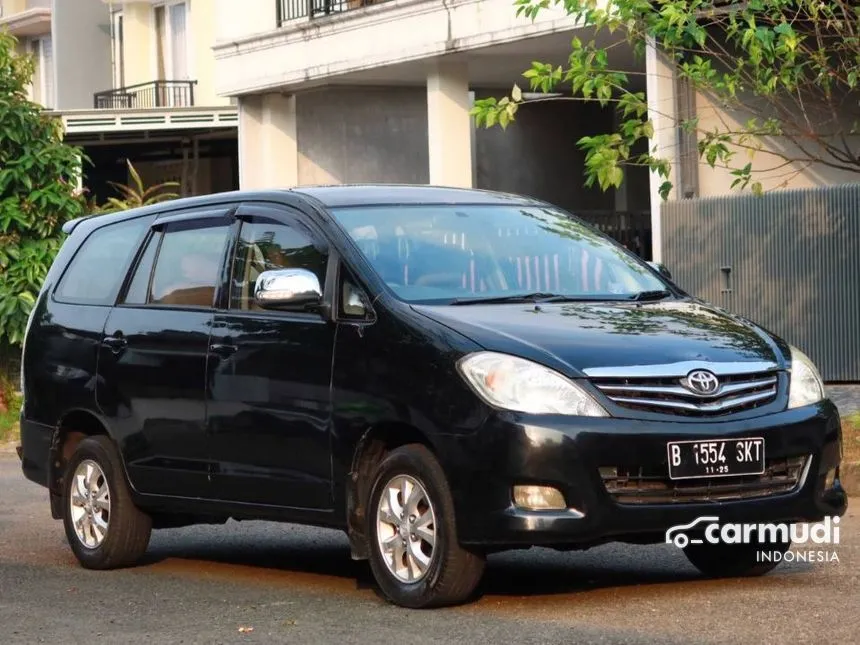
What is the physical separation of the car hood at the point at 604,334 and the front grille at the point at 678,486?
44 cm

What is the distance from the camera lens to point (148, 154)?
40969mm

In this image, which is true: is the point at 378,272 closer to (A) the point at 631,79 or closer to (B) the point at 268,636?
(B) the point at 268,636

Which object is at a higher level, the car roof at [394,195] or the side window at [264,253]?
the car roof at [394,195]

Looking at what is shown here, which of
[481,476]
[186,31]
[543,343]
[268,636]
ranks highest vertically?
[186,31]

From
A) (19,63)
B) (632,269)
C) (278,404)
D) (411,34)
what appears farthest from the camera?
(411,34)

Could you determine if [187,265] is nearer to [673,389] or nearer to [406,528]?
[406,528]

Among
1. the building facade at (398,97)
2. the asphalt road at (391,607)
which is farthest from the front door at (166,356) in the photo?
the building facade at (398,97)

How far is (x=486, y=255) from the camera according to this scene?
9078 mm

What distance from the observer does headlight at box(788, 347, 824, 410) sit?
8.27 metres

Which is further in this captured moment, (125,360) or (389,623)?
(125,360)

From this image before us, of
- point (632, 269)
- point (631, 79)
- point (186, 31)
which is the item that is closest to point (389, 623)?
point (632, 269)

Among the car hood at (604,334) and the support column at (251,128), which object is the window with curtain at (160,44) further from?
the car hood at (604,334)

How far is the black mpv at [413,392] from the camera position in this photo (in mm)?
7781

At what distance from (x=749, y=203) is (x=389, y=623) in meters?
13.3
